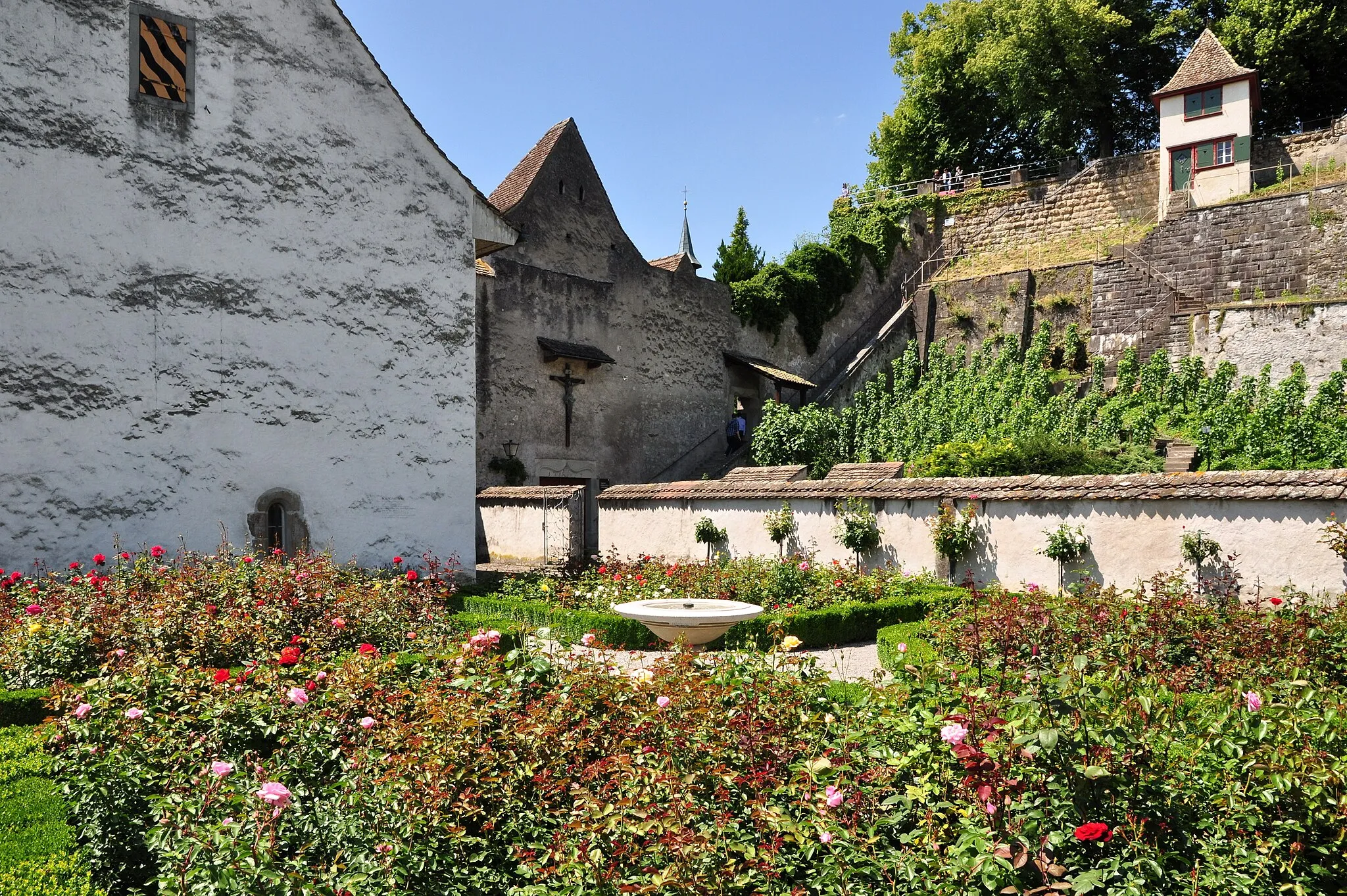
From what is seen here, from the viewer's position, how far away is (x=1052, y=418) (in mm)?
21578

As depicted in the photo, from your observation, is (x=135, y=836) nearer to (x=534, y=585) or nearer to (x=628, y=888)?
(x=628, y=888)

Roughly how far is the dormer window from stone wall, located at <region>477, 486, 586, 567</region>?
25.8 m

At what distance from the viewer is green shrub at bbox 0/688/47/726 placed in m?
6.07

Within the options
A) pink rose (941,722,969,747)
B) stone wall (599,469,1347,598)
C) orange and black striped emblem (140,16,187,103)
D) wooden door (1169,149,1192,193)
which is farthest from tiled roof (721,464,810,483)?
wooden door (1169,149,1192,193)

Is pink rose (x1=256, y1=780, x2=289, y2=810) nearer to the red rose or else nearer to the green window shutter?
the red rose

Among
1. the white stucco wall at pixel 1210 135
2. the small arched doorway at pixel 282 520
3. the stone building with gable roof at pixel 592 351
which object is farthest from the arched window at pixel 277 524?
the white stucco wall at pixel 1210 135

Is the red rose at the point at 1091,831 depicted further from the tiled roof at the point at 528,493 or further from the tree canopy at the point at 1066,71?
the tree canopy at the point at 1066,71

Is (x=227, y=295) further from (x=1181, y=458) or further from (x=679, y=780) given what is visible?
Answer: (x=1181, y=458)

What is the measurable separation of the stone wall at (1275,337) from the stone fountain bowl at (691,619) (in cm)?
1675

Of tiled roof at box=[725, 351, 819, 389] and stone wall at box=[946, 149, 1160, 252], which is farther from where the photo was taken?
stone wall at box=[946, 149, 1160, 252]

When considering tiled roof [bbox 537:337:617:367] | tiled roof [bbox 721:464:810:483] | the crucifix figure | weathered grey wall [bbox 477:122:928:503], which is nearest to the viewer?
tiled roof [bbox 721:464:810:483]

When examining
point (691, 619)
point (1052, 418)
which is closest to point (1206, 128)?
point (1052, 418)

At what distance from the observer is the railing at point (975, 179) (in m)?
34.5

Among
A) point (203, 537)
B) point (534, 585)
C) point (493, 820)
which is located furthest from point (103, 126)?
point (493, 820)
